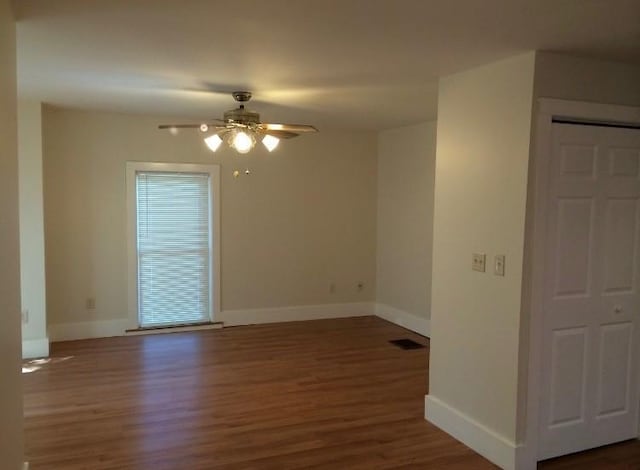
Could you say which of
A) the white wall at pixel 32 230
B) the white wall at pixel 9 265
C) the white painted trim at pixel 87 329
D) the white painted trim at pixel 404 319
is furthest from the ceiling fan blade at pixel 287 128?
the white painted trim at pixel 87 329

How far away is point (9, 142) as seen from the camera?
225 cm

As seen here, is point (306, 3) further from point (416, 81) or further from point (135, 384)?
point (135, 384)

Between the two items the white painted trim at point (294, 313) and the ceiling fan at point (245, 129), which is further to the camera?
the white painted trim at point (294, 313)

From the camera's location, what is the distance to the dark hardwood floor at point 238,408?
10.3 feet

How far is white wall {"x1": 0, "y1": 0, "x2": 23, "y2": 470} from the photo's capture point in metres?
2.06

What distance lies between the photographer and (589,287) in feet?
10.2

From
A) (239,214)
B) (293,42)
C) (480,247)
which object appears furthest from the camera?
(239,214)

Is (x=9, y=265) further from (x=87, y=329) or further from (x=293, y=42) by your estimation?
(x=87, y=329)

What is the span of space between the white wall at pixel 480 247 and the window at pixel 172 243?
3275 mm

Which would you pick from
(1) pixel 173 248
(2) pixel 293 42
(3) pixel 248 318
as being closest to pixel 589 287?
(2) pixel 293 42

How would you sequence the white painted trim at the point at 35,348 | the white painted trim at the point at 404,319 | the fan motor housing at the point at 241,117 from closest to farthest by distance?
the fan motor housing at the point at 241,117 → the white painted trim at the point at 35,348 → the white painted trim at the point at 404,319

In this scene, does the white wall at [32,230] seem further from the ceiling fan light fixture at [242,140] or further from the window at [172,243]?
the ceiling fan light fixture at [242,140]

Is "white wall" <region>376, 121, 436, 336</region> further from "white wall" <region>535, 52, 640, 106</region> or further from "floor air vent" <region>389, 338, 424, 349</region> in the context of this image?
"white wall" <region>535, 52, 640, 106</region>

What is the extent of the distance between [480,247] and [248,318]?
374 centimetres
